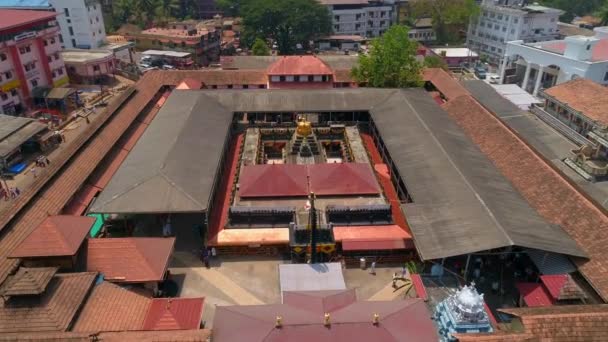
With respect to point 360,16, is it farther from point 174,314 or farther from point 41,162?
point 174,314

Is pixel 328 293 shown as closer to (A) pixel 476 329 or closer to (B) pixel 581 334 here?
(A) pixel 476 329

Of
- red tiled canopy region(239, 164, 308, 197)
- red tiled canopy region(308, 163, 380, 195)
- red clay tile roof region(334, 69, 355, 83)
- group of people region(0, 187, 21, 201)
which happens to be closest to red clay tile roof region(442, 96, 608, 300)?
red tiled canopy region(308, 163, 380, 195)

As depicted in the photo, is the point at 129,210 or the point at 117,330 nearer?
the point at 117,330

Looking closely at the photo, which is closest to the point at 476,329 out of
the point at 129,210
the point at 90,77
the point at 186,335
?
the point at 186,335

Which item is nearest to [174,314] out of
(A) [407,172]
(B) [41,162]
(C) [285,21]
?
(A) [407,172]

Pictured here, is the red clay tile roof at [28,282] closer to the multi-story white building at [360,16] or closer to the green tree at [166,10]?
the multi-story white building at [360,16]
